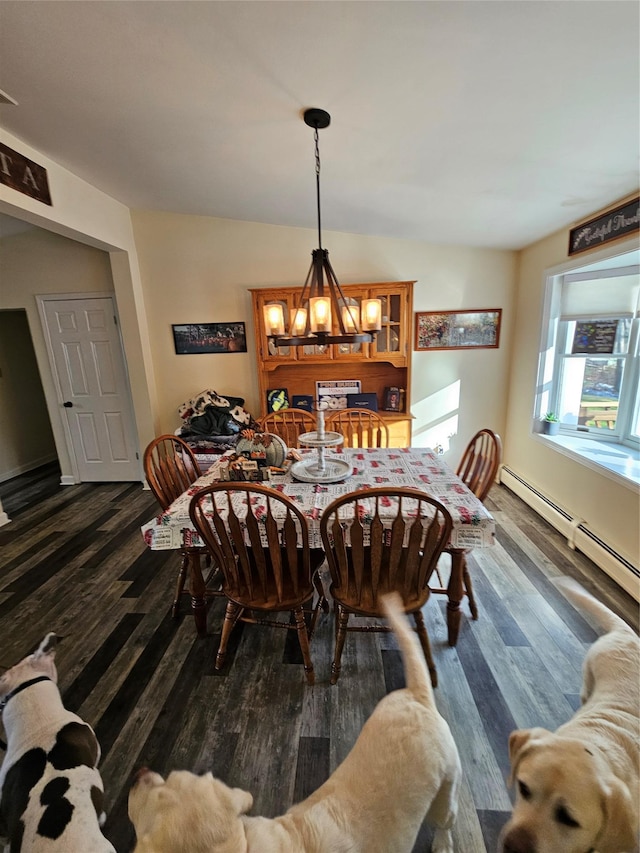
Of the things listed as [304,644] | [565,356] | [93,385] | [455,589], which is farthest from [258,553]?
[93,385]

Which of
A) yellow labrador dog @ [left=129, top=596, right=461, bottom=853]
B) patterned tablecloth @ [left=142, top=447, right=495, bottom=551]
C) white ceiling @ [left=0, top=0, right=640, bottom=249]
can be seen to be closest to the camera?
yellow labrador dog @ [left=129, top=596, right=461, bottom=853]

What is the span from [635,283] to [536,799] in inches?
115

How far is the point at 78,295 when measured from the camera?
138 inches

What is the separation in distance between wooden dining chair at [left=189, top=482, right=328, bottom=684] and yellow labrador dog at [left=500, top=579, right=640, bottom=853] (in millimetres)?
838

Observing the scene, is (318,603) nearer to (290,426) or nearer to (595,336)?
(290,426)

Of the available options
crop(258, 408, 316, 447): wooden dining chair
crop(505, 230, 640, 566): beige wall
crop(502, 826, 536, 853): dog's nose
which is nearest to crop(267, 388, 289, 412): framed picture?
crop(258, 408, 316, 447): wooden dining chair

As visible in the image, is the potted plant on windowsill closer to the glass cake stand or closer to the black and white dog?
the glass cake stand

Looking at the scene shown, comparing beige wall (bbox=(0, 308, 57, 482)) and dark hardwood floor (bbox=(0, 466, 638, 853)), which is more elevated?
beige wall (bbox=(0, 308, 57, 482))

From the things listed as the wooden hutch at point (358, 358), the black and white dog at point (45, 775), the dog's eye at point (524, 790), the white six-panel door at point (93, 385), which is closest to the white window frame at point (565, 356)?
the wooden hutch at point (358, 358)

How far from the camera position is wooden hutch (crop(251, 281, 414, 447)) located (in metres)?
3.21

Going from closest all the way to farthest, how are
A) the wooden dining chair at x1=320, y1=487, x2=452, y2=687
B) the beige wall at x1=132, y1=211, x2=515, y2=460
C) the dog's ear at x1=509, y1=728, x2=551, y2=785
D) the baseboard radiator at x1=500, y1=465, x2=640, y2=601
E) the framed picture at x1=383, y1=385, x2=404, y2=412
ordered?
the dog's ear at x1=509, y1=728, x2=551, y2=785
the wooden dining chair at x1=320, y1=487, x2=452, y2=687
the baseboard radiator at x1=500, y1=465, x2=640, y2=601
the beige wall at x1=132, y1=211, x2=515, y2=460
the framed picture at x1=383, y1=385, x2=404, y2=412

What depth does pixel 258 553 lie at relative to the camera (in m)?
1.40

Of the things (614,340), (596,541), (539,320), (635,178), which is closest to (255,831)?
(596,541)

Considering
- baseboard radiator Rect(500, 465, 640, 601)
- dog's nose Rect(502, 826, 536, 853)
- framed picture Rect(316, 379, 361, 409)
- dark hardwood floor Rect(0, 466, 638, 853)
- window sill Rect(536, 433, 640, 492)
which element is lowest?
dark hardwood floor Rect(0, 466, 638, 853)
